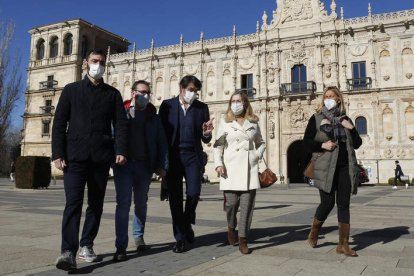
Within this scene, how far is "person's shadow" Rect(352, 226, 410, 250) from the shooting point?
16.1ft

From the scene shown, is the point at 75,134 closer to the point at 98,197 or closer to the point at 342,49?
the point at 98,197

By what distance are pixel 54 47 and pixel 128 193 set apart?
4333cm

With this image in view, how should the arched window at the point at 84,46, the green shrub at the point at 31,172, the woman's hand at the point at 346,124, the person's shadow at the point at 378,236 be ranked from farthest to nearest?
the arched window at the point at 84,46 → the green shrub at the point at 31,172 → the person's shadow at the point at 378,236 → the woman's hand at the point at 346,124

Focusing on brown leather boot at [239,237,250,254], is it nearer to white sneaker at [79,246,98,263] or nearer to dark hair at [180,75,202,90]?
white sneaker at [79,246,98,263]

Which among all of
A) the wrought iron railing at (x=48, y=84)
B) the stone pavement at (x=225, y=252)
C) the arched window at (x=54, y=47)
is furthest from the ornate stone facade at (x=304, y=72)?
the stone pavement at (x=225, y=252)

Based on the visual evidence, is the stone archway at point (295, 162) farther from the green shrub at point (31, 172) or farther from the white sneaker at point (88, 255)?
the white sneaker at point (88, 255)

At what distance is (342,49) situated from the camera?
29875mm

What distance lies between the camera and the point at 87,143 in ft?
12.3

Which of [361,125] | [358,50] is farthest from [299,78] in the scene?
[361,125]

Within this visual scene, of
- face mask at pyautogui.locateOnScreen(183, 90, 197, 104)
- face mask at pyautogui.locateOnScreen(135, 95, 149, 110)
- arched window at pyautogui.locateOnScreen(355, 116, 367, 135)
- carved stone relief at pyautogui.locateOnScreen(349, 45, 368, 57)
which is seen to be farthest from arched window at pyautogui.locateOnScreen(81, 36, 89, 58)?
face mask at pyautogui.locateOnScreen(135, 95, 149, 110)

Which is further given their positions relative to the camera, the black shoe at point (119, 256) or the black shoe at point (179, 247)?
the black shoe at point (179, 247)

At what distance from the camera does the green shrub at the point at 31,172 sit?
58.7 ft

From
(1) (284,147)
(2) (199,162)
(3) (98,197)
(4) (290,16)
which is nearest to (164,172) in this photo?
(2) (199,162)

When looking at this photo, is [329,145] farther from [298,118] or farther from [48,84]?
[48,84]
